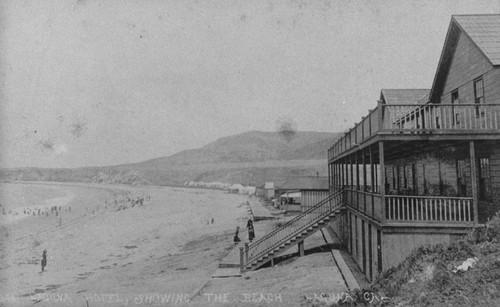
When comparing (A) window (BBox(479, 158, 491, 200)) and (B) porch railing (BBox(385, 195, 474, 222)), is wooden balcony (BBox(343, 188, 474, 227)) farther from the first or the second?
(A) window (BBox(479, 158, 491, 200))

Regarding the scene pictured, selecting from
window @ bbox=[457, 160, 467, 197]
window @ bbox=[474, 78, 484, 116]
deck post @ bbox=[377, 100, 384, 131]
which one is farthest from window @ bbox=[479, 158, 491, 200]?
deck post @ bbox=[377, 100, 384, 131]

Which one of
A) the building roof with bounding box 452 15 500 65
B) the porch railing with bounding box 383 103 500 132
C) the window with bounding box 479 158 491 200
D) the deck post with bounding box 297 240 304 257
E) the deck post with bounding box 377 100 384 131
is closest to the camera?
the deck post with bounding box 377 100 384 131

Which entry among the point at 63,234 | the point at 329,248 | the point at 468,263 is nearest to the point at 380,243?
the point at 468,263

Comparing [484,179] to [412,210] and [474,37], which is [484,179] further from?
[474,37]

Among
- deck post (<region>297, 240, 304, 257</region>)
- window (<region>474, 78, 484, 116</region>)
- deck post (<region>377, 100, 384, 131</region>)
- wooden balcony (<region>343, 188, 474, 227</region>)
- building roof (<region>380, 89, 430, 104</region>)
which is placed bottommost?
deck post (<region>297, 240, 304, 257</region>)

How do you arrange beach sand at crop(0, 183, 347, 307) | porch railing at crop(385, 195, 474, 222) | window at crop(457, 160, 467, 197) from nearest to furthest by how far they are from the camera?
porch railing at crop(385, 195, 474, 222) → beach sand at crop(0, 183, 347, 307) → window at crop(457, 160, 467, 197)

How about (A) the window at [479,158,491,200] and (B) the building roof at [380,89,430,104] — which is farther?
(B) the building roof at [380,89,430,104]

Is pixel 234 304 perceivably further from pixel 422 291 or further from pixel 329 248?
pixel 329 248

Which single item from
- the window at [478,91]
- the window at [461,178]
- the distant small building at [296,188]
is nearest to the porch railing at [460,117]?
the window at [478,91]
